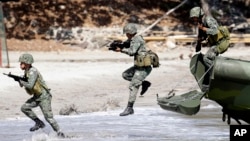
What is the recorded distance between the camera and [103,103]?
15984mm

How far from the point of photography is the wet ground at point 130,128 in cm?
1101

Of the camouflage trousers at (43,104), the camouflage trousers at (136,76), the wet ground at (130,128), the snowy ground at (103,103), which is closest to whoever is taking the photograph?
the camouflage trousers at (43,104)

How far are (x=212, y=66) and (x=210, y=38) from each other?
1.46m

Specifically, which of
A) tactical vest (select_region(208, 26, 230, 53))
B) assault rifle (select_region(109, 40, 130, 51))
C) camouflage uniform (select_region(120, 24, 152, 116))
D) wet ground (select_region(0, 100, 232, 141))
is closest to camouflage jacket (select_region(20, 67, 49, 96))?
wet ground (select_region(0, 100, 232, 141))

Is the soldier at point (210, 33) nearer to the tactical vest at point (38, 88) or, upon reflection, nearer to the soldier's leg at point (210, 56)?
the soldier's leg at point (210, 56)

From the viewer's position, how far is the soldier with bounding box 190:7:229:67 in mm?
10750

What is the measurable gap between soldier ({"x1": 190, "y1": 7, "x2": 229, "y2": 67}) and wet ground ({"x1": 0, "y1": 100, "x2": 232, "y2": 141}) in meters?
1.35

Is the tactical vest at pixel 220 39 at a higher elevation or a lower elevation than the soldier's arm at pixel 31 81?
higher

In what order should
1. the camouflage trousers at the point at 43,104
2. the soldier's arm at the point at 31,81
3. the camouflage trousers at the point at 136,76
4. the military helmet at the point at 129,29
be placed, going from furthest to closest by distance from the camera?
the camouflage trousers at the point at 136,76 < the military helmet at the point at 129,29 < the camouflage trousers at the point at 43,104 < the soldier's arm at the point at 31,81

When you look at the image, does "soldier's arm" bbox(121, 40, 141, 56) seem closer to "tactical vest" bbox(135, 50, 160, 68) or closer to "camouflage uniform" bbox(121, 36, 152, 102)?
"camouflage uniform" bbox(121, 36, 152, 102)

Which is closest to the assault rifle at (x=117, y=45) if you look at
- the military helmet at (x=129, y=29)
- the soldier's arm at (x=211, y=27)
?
the military helmet at (x=129, y=29)

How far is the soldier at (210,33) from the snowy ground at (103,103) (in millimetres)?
1346

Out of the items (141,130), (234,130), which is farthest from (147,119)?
(234,130)

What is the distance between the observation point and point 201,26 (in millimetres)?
10906
